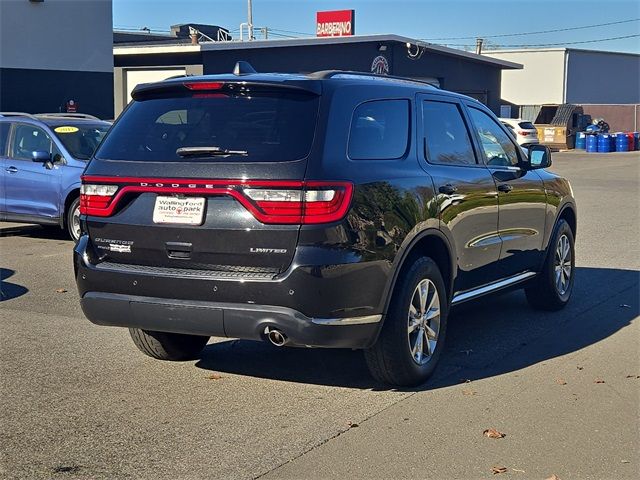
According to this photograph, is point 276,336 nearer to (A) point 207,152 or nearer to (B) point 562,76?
(A) point 207,152

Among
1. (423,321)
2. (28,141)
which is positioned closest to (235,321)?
(423,321)

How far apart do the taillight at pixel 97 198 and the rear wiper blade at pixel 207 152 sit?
499mm

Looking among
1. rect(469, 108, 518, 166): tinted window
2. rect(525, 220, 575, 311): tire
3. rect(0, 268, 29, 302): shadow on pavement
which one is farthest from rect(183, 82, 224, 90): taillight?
rect(0, 268, 29, 302): shadow on pavement

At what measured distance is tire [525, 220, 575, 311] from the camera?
8.05m

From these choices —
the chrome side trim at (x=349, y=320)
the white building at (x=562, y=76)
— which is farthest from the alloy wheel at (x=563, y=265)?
the white building at (x=562, y=76)

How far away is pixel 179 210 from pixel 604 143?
4232 cm

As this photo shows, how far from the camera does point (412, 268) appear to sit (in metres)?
5.75

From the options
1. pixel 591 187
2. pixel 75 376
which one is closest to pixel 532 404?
pixel 75 376

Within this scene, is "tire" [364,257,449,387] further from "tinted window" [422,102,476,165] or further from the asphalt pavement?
"tinted window" [422,102,476,165]

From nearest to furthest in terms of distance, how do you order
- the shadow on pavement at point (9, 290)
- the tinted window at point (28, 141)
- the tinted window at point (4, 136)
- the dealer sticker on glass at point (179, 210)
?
the dealer sticker on glass at point (179, 210), the shadow on pavement at point (9, 290), the tinted window at point (28, 141), the tinted window at point (4, 136)

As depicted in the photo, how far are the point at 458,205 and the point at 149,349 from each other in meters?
2.31

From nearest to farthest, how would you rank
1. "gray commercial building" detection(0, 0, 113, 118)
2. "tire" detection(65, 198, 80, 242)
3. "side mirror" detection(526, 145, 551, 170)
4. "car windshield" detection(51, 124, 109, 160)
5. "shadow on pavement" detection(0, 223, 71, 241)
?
"side mirror" detection(526, 145, 551, 170), "tire" detection(65, 198, 80, 242), "car windshield" detection(51, 124, 109, 160), "shadow on pavement" detection(0, 223, 71, 241), "gray commercial building" detection(0, 0, 113, 118)

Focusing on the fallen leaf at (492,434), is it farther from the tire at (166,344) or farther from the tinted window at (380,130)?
the tire at (166,344)

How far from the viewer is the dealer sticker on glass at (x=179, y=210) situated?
527cm
